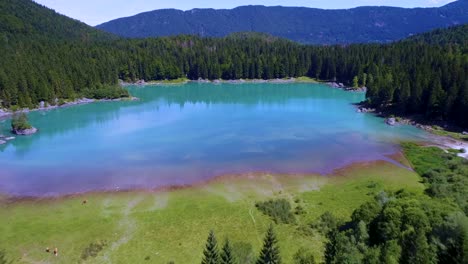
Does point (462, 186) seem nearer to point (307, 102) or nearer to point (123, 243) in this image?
point (123, 243)

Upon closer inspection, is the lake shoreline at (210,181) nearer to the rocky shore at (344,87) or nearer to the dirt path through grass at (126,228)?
the dirt path through grass at (126,228)

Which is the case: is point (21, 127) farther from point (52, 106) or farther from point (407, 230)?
point (407, 230)

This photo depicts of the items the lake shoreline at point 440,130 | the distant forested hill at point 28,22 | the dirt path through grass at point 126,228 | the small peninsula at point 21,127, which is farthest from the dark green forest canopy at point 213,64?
the dirt path through grass at point 126,228

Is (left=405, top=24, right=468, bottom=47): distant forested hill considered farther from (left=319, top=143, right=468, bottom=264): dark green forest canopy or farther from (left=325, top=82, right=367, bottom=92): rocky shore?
(left=319, top=143, right=468, bottom=264): dark green forest canopy

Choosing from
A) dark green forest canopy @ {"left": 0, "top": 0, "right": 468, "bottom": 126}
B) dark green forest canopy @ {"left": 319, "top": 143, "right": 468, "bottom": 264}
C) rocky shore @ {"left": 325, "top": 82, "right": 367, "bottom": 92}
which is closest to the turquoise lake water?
dark green forest canopy @ {"left": 0, "top": 0, "right": 468, "bottom": 126}

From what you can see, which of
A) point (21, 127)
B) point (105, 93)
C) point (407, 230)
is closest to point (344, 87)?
point (105, 93)

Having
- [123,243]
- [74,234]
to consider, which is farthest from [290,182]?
[74,234]
